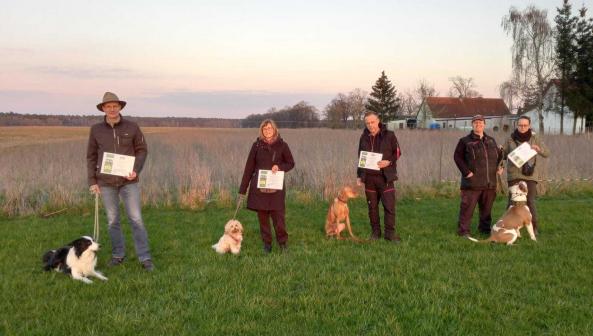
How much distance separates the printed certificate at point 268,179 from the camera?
6285mm

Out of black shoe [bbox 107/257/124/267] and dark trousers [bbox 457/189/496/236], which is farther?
dark trousers [bbox 457/189/496/236]

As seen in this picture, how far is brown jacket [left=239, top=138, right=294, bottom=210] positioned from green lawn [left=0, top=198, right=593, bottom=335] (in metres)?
0.67

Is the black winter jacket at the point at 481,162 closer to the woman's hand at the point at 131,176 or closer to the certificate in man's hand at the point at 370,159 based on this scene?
the certificate in man's hand at the point at 370,159

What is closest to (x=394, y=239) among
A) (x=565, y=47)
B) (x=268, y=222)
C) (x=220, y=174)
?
(x=268, y=222)

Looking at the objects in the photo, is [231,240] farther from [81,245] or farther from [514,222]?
[514,222]

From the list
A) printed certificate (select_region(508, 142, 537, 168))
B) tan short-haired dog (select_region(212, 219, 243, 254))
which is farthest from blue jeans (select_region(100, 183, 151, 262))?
printed certificate (select_region(508, 142, 537, 168))

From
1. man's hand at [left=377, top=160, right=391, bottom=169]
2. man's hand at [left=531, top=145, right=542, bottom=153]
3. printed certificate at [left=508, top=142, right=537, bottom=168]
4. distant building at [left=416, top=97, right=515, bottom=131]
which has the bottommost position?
man's hand at [left=377, top=160, right=391, bottom=169]

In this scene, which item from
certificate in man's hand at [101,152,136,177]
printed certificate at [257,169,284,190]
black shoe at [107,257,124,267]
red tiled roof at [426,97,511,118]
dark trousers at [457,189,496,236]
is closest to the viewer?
certificate in man's hand at [101,152,136,177]

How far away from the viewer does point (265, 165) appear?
6.34 m

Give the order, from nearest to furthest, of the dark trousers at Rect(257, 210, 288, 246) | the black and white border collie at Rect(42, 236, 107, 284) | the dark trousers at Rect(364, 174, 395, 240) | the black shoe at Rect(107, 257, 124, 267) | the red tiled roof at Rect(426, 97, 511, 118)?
1. the black and white border collie at Rect(42, 236, 107, 284)
2. the black shoe at Rect(107, 257, 124, 267)
3. the dark trousers at Rect(257, 210, 288, 246)
4. the dark trousers at Rect(364, 174, 395, 240)
5. the red tiled roof at Rect(426, 97, 511, 118)

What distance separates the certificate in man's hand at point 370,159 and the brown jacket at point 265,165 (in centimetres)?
118

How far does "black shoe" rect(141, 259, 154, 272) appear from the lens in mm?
5592

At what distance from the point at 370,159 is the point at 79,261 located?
13.4 feet

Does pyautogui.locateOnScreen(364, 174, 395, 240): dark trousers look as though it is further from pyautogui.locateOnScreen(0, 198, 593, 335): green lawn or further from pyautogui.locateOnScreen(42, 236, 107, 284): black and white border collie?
pyautogui.locateOnScreen(42, 236, 107, 284): black and white border collie
